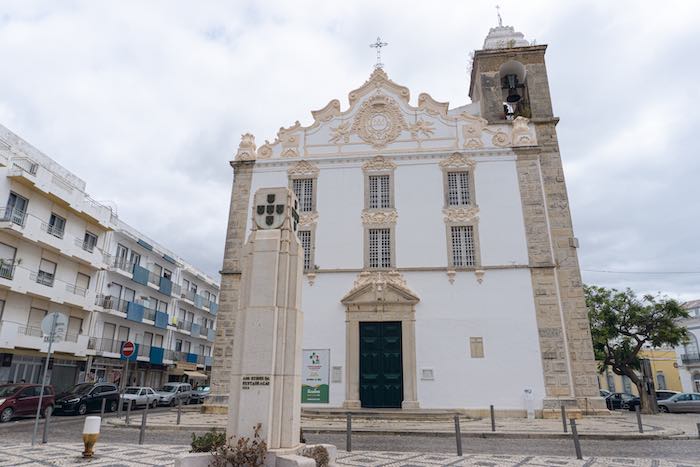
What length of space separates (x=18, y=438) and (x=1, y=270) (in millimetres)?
13059

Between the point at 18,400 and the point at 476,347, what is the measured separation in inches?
614

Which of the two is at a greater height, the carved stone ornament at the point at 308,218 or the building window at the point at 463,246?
the carved stone ornament at the point at 308,218

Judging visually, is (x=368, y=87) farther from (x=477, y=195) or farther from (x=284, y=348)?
(x=284, y=348)

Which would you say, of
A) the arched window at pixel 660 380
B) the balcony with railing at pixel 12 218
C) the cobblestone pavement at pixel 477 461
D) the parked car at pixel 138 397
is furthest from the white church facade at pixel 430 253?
the arched window at pixel 660 380

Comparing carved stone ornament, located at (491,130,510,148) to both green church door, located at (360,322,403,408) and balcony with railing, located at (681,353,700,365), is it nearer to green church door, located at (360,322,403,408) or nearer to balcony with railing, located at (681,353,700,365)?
green church door, located at (360,322,403,408)

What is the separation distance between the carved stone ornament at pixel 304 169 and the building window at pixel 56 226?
44.5ft

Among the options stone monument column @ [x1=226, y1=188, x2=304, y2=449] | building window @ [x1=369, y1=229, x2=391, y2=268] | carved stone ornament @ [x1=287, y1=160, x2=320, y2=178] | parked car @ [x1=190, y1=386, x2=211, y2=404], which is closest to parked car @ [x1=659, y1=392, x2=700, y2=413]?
building window @ [x1=369, y1=229, x2=391, y2=268]

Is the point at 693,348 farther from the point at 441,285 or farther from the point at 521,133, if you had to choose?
the point at 441,285

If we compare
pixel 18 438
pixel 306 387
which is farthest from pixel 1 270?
pixel 306 387

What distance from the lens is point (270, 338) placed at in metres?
6.64

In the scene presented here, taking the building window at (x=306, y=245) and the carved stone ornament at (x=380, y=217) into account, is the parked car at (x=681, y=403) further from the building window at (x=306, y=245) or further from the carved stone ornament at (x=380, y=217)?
the building window at (x=306, y=245)

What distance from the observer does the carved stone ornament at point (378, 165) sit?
19.5 m

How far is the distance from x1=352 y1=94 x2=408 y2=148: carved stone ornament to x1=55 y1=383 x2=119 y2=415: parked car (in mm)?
14793

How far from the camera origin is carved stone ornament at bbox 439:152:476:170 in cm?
1912
